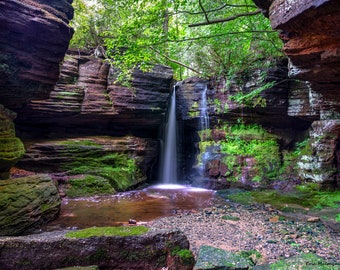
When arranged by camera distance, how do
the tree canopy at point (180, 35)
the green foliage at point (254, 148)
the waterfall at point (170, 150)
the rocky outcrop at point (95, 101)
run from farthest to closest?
the waterfall at point (170, 150) < the rocky outcrop at point (95, 101) < the green foliage at point (254, 148) < the tree canopy at point (180, 35)

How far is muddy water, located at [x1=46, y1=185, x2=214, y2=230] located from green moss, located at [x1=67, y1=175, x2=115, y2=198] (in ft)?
1.92

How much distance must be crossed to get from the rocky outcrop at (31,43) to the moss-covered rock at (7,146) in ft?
2.10

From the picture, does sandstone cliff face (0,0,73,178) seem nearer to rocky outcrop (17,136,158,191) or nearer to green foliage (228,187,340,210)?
rocky outcrop (17,136,158,191)

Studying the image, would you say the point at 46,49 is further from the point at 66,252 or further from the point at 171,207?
the point at 171,207

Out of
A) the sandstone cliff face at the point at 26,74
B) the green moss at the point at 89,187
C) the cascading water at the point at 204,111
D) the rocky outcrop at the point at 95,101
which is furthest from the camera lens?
the cascading water at the point at 204,111

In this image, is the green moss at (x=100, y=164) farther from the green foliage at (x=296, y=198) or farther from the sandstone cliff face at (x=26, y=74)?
the green foliage at (x=296, y=198)

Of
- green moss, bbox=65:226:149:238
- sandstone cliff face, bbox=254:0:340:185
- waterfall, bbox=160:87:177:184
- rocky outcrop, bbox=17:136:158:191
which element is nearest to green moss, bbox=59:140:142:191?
rocky outcrop, bbox=17:136:158:191

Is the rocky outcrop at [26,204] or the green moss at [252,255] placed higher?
the rocky outcrop at [26,204]

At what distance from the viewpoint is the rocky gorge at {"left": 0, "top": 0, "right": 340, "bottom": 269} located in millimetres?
5188

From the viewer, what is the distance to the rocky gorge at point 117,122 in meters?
5.19

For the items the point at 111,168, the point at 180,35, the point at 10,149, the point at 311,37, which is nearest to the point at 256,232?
the point at 311,37

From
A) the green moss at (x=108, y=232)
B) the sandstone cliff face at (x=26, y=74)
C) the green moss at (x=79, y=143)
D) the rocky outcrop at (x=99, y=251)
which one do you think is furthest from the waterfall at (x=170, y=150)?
the rocky outcrop at (x=99, y=251)

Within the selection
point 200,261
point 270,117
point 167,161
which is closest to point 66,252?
point 200,261

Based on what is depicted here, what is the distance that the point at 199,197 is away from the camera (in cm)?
962
